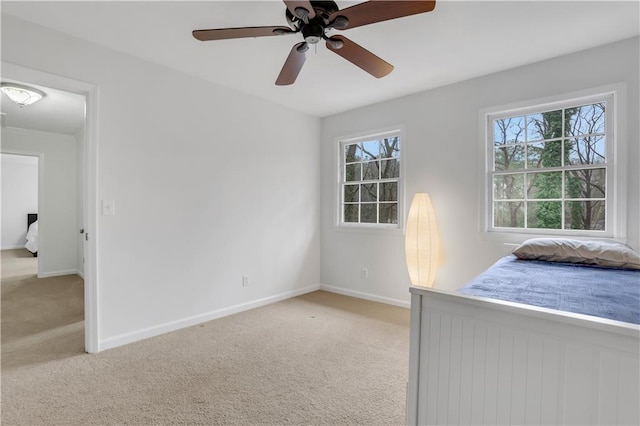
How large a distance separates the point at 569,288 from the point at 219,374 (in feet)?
7.11

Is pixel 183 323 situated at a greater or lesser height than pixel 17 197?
lesser

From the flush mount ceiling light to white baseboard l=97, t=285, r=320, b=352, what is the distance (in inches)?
104

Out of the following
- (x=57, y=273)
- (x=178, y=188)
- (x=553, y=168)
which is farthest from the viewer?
(x=57, y=273)

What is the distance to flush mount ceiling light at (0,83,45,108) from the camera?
10.0ft

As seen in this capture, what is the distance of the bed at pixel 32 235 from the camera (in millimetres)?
7320

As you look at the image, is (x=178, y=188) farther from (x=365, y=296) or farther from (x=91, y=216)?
(x=365, y=296)

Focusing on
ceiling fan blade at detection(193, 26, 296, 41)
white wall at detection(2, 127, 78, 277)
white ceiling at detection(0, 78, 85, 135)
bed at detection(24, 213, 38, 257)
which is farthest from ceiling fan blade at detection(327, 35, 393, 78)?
bed at detection(24, 213, 38, 257)

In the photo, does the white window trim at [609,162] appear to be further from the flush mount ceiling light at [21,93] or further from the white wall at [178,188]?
the flush mount ceiling light at [21,93]

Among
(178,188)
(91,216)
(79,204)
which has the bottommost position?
(91,216)

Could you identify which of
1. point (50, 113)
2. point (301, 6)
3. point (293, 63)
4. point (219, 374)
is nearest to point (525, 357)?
point (301, 6)

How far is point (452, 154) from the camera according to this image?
10.8 feet

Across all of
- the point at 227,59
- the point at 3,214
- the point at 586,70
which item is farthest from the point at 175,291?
the point at 3,214

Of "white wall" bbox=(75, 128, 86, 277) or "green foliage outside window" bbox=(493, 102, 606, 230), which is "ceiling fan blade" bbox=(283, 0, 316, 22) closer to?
"green foliage outside window" bbox=(493, 102, 606, 230)

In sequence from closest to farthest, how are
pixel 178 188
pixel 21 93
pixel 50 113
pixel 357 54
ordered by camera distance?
pixel 357 54, pixel 178 188, pixel 21 93, pixel 50 113
